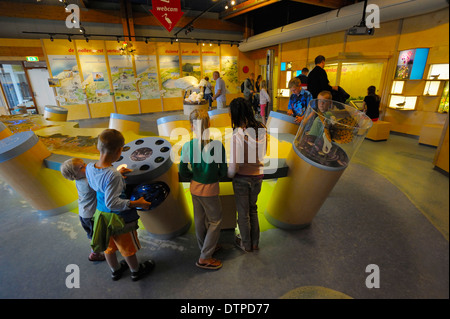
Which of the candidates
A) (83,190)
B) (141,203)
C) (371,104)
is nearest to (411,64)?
(371,104)

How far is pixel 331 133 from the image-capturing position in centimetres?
181

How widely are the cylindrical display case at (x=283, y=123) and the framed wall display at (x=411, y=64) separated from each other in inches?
155

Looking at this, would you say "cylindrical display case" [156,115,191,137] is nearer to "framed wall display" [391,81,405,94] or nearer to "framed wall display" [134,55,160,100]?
"framed wall display" [391,81,405,94]

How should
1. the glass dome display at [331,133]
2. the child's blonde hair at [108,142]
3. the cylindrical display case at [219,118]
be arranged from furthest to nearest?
the cylindrical display case at [219,118] → the glass dome display at [331,133] → the child's blonde hair at [108,142]

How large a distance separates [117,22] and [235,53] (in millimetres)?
5702

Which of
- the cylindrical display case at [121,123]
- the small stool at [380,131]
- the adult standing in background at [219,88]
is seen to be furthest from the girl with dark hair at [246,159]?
the adult standing in background at [219,88]

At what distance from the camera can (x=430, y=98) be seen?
4766mm

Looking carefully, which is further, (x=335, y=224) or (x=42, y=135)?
(x=42, y=135)

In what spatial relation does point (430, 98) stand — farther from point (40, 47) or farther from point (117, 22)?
point (40, 47)

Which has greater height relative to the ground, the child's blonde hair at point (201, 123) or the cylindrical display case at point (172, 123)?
the child's blonde hair at point (201, 123)

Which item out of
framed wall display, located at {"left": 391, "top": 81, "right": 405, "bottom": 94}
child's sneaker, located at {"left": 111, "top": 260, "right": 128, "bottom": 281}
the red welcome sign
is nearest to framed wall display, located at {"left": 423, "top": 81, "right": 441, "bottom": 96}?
framed wall display, located at {"left": 391, "top": 81, "right": 405, "bottom": 94}

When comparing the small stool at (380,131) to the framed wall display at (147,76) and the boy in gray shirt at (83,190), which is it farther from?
the framed wall display at (147,76)

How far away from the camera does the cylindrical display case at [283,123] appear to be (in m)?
3.38
